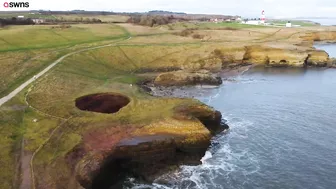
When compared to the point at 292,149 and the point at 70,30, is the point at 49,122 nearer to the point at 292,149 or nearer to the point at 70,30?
the point at 292,149

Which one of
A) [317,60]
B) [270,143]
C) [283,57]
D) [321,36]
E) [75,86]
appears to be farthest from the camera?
[321,36]

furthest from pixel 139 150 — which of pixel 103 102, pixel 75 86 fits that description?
pixel 75 86

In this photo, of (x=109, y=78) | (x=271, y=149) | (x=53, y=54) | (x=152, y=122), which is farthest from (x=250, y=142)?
(x=53, y=54)

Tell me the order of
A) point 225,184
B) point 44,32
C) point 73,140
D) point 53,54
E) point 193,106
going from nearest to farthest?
point 225,184, point 73,140, point 193,106, point 53,54, point 44,32

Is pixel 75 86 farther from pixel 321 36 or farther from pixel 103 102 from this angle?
pixel 321 36

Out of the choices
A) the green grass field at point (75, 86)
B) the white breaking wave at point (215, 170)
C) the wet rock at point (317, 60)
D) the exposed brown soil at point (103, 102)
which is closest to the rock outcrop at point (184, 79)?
the green grass field at point (75, 86)

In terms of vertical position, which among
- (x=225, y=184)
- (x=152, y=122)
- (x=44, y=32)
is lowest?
(x=225, y=184)

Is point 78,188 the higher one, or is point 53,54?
point 53,54
